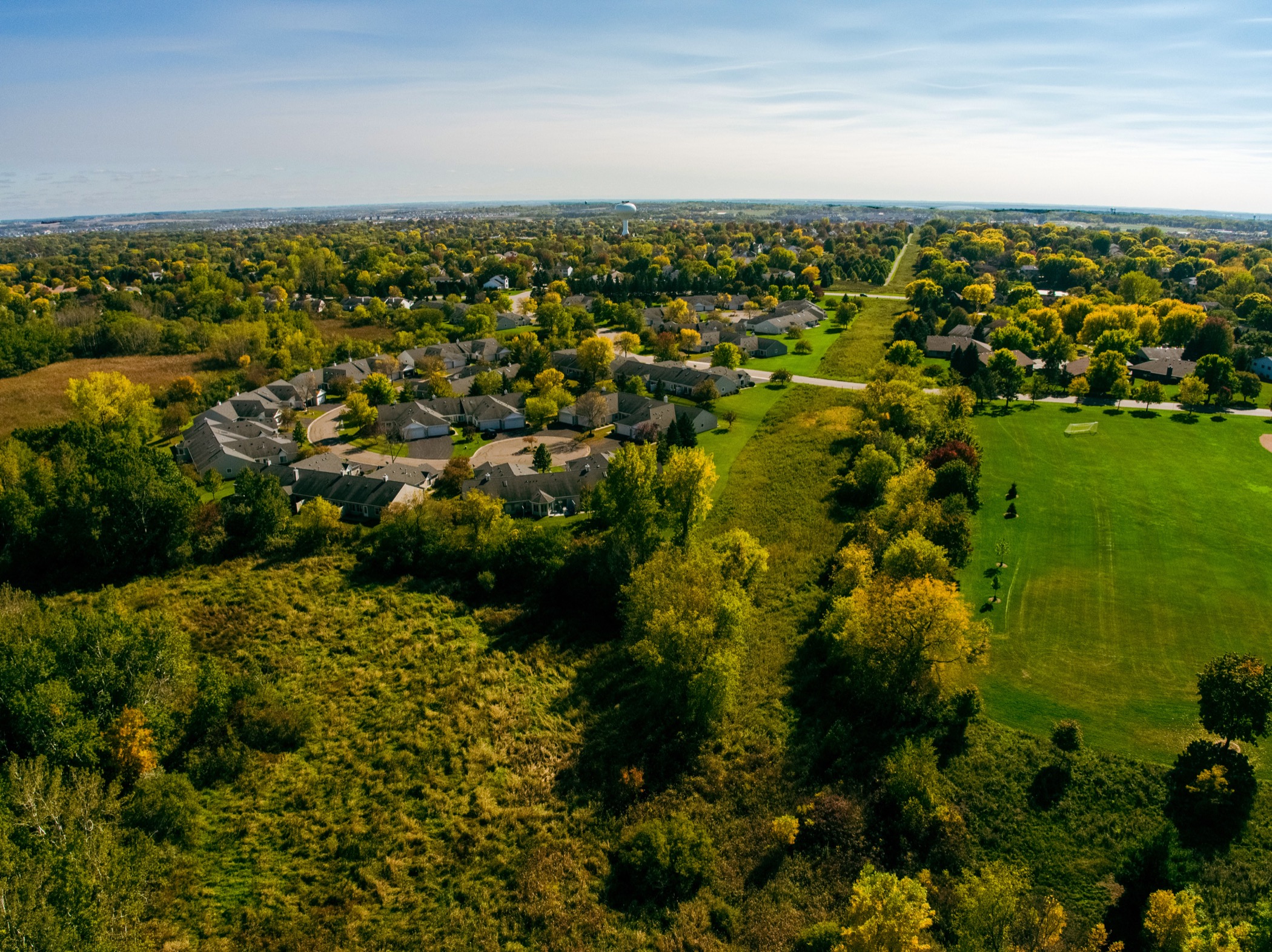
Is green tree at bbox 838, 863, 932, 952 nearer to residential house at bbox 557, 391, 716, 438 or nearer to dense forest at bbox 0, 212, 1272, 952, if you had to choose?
dense forest at bbox 0, 212, 1272, 952

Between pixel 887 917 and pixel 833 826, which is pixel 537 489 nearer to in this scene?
pixel 833 826

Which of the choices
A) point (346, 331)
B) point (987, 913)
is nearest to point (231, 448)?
point (346, 331)

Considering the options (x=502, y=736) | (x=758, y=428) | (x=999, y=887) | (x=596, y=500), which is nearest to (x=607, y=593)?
(x=596, y=500)

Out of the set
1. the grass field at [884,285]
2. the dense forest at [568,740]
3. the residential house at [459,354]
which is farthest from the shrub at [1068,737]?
the grass field at [884,285]

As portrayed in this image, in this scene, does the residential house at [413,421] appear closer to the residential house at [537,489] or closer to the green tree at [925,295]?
the residential house at [537,489]

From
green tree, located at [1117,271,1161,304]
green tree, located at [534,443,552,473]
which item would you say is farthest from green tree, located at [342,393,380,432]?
green tree, located at [1117,271,1161,304]

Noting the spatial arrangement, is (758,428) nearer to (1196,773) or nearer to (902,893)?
(1196,773)
